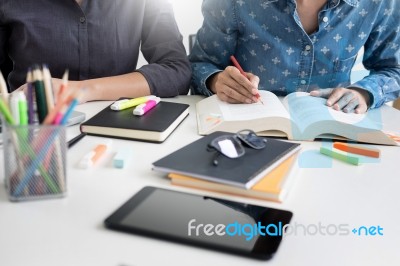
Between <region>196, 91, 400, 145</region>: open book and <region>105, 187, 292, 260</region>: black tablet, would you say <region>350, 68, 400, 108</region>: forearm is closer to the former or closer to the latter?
<region>196, 91, 400, 145</region>: open book

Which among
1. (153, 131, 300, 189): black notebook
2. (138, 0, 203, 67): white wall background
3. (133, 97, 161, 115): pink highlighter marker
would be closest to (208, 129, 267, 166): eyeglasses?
(153, 131, 300, 189): black notebook

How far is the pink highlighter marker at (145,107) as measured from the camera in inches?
33.2

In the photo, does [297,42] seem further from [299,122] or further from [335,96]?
[299,122]

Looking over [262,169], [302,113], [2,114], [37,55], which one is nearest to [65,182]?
[2,114]

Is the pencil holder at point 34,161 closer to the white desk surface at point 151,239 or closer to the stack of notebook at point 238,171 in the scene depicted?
the white desk surface at point 151,239

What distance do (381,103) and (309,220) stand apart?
0.64 meters

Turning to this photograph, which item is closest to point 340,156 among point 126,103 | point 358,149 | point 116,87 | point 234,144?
point 358,149

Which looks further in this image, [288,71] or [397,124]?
[288,71]

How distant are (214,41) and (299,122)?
0.48m

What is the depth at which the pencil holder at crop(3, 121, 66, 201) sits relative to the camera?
533 mm

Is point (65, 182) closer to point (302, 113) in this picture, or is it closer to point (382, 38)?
point (302, 113)

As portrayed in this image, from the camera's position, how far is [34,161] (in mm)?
536

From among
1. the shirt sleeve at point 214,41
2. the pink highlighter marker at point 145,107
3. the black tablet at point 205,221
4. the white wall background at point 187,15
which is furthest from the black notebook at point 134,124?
the white wall background at point 187,15

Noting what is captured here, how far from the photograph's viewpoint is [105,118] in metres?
0.84
